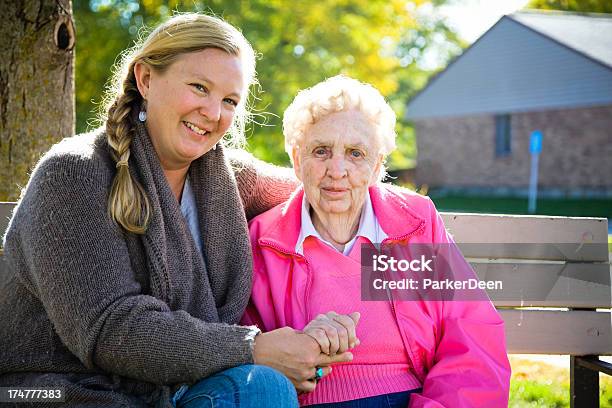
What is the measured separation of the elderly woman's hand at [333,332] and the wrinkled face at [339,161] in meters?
0.51

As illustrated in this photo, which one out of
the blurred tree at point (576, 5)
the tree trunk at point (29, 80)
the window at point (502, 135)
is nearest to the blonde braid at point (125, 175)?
the tree trunk at point (29, 80)

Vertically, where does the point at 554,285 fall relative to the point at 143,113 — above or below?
below

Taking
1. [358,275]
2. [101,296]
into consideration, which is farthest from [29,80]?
[358,275]

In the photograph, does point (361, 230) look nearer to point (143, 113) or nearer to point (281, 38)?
point (143, 113)

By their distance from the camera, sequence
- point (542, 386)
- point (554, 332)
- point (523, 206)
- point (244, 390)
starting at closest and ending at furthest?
point (244, 390) < point (554, 332) < point (542, 386) < point (523, 206)

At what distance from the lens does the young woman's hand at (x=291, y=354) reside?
7.90 ft

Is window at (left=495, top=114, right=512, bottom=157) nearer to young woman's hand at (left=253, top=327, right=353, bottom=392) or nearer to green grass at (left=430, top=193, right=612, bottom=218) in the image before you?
green grass at (left=430, top=193, right=612, bottom=218)

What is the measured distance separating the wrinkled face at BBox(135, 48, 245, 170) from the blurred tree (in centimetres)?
2572

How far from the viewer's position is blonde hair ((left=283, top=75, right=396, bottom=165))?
2.93 m

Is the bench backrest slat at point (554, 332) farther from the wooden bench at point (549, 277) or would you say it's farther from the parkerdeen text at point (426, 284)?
the parkerdeen text at point (426, 284)

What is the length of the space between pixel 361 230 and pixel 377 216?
119 millimetres

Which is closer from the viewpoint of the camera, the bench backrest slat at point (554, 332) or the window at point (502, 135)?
the bench backrest slat at point (554, 332)

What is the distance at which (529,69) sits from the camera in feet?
87.9

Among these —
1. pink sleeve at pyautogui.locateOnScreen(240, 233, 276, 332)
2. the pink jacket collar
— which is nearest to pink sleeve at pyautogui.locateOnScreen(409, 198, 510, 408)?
the pink jacket collar
